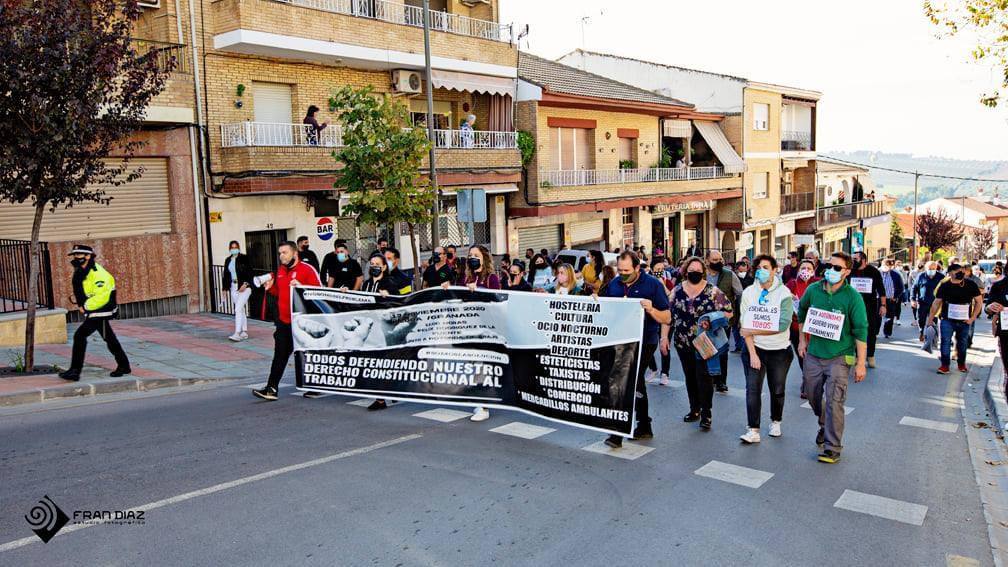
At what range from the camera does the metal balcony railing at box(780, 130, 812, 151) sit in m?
43.1

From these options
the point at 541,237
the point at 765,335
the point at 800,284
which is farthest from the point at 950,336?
the point at 541,237

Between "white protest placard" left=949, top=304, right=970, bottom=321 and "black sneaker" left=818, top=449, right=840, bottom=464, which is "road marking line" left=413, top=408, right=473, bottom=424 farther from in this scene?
"white protest placard" left=949, top=304, right=970, bottom=321

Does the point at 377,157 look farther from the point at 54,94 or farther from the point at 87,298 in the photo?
the point at 87,298

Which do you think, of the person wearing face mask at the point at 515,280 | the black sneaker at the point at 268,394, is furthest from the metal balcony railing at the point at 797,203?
the black sneaker at the point at 268,394

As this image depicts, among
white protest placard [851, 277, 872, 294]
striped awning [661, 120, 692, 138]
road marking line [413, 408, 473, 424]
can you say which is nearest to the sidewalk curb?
road marking line [413, 408, 473, 424]

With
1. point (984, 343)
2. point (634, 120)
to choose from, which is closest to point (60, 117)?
point (984, 343)

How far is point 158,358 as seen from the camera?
1198 centimetres

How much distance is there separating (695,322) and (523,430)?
2.09 metres

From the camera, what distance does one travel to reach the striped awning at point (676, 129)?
113 ft

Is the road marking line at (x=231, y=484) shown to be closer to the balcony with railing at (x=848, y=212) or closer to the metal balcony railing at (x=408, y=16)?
the metal balcony railing at (x=408, y=16)

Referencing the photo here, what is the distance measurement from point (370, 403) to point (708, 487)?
13.7ft

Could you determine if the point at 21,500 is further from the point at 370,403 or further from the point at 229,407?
the point at 370,403

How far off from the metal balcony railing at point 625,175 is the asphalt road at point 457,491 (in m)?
18.1

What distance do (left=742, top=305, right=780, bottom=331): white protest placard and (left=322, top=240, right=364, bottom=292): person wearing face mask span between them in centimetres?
630
